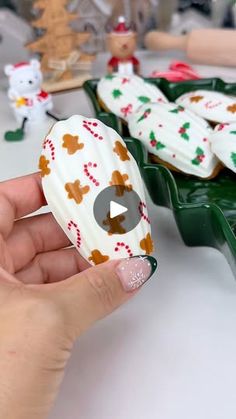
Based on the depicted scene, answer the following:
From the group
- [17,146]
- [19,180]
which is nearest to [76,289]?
[19,180]

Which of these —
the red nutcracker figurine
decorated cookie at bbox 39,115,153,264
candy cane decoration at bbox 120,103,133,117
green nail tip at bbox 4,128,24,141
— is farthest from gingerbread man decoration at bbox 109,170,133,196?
the red nutcracker figurine

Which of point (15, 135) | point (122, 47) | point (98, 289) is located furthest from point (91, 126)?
point (122, 47)

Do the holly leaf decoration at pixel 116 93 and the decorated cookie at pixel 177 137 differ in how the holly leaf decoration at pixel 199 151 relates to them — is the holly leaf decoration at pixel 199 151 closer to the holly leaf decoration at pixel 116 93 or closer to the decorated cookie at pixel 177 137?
the decorated cookie at pixel 177 137

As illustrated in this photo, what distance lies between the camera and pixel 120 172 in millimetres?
365

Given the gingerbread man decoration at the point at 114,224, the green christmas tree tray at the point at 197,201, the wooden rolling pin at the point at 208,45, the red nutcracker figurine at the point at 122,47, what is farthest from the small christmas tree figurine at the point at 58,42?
the gingerbread man decoration at the point at 114,224

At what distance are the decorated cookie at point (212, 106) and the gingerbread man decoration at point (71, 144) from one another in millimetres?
187

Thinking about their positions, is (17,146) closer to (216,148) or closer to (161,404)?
(216,148)

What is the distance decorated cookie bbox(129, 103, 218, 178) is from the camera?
46 cm

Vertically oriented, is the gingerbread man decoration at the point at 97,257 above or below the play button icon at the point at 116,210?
below

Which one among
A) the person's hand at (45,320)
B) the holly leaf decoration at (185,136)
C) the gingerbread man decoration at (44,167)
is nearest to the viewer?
the person's hand at (45,320)

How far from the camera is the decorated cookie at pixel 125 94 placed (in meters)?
0.57

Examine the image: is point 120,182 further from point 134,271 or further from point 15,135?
point 15,135

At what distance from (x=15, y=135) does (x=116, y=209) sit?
1.12 ft

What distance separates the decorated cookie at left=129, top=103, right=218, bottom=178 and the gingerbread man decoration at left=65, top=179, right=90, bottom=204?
13 cm
